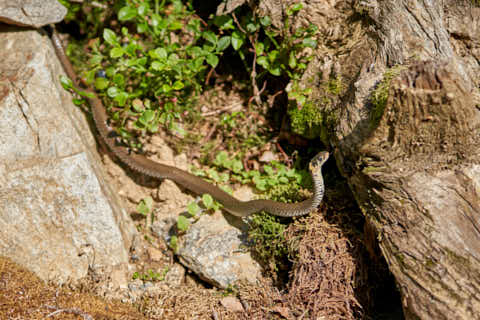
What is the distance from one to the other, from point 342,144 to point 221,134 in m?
2.23

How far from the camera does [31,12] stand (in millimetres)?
4918

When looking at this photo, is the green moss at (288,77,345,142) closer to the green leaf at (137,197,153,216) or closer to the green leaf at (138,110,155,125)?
the green leaf at (138,110,155,125)

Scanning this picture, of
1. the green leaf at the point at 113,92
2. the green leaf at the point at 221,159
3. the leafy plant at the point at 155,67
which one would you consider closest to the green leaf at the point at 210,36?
the leafy plant at the point at 155,67

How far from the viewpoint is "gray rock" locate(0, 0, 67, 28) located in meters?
4.75

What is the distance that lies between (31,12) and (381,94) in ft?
15.4

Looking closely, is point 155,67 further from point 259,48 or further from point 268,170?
point 268,170

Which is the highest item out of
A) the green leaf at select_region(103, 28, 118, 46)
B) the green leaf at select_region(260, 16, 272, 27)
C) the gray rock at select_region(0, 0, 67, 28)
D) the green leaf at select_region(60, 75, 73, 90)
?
the green leaf at select_region(260, 16, 272, 27)

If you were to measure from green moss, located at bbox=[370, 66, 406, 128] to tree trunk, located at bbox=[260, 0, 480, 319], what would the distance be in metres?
0.01

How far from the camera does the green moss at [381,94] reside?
3603 millimetres

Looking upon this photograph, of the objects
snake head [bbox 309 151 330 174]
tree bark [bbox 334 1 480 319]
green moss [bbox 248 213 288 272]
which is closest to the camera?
tree bark [bbox 334 1 480 319]

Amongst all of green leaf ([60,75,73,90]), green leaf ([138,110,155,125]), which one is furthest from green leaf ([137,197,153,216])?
green leaf ([60,75,73,90])

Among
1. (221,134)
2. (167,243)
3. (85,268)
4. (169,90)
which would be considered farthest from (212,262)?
(169,90)

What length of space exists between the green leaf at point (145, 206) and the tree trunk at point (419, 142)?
283cm

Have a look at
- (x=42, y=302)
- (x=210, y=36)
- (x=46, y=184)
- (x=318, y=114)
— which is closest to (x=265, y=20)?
(x=210, y=36)
